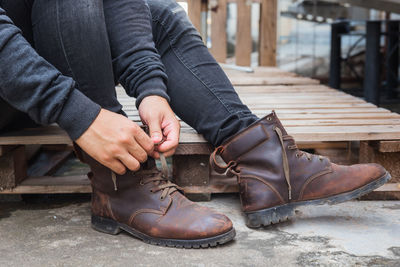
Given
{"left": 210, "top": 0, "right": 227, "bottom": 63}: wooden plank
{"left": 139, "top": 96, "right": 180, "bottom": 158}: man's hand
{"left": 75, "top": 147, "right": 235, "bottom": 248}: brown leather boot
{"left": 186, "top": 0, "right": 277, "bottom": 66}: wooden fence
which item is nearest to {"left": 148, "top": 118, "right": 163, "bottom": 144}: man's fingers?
{"left": 139, "top": 96, "right": 180, "bottom": 158}: man's hand

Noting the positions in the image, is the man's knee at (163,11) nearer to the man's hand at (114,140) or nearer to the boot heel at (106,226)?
the man's hand at (114,140)

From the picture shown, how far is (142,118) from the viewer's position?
5.21ft

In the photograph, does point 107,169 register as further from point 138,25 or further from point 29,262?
point 138,25

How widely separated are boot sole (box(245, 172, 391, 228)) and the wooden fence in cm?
242

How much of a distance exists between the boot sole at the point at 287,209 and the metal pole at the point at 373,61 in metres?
2.95

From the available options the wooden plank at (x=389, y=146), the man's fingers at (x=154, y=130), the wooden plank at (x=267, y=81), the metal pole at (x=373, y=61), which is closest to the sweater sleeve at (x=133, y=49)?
the man's fingers at (x=154, y=130)

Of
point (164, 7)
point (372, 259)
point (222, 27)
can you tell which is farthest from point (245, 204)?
point (222, 27)

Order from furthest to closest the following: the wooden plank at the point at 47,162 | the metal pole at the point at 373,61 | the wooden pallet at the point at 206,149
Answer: the metal pole at the point at 373,61 → the wooden plank at the point at 47,162 → the wooden pallet at the point at 206,149

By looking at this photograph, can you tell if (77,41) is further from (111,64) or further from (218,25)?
(218,25)

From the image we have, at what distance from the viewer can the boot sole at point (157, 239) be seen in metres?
1.49

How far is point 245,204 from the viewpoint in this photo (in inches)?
66.6

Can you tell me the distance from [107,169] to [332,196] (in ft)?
2.40

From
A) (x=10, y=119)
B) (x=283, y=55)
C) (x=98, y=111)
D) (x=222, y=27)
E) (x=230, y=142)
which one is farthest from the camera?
(x=283, y=55)

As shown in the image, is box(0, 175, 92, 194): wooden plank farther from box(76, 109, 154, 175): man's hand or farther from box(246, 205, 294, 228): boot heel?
box(246, 205, 294, 228): boot heel
